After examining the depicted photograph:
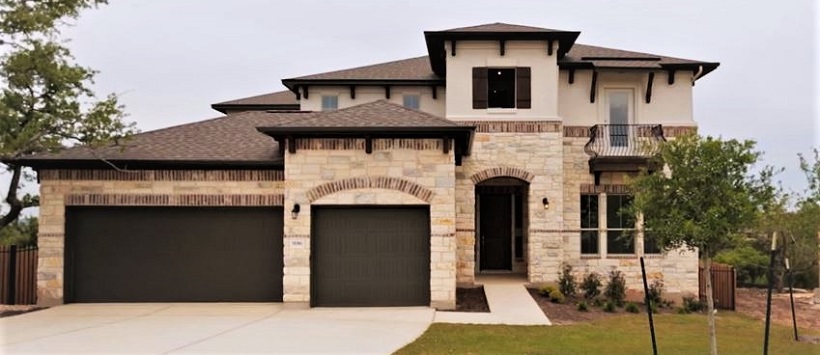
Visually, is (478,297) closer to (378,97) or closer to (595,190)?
(595,190)

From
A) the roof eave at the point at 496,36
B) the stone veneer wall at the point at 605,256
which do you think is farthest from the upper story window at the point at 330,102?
the stone veneer wall at the point at 605,256

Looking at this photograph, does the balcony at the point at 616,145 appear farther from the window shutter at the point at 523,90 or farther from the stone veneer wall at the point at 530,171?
the window shutter at the point at 523,90

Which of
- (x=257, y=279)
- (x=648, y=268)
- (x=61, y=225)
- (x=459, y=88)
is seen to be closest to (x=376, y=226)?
(x=257, y=279)

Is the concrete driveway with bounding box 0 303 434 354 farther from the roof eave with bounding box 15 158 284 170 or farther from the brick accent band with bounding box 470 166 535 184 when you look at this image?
the brick accent band with bounding box 470 166 535 184

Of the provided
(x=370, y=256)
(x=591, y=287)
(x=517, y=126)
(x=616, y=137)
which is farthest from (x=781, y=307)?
(x=370, y=256)

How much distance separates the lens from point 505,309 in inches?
522

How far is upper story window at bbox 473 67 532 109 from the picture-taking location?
1728cm

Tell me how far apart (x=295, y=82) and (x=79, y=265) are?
28.2 ft

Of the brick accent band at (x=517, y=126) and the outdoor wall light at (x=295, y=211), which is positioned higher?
the brick accent band at (x=517, y=126)

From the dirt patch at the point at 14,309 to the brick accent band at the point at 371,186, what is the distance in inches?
254

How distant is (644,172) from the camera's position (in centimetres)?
937

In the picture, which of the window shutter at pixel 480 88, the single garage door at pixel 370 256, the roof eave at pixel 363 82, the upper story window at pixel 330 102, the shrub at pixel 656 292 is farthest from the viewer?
the upper story window at pixel 330 102

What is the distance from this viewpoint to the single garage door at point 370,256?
13203mm

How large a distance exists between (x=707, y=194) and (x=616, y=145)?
9.28 meters
